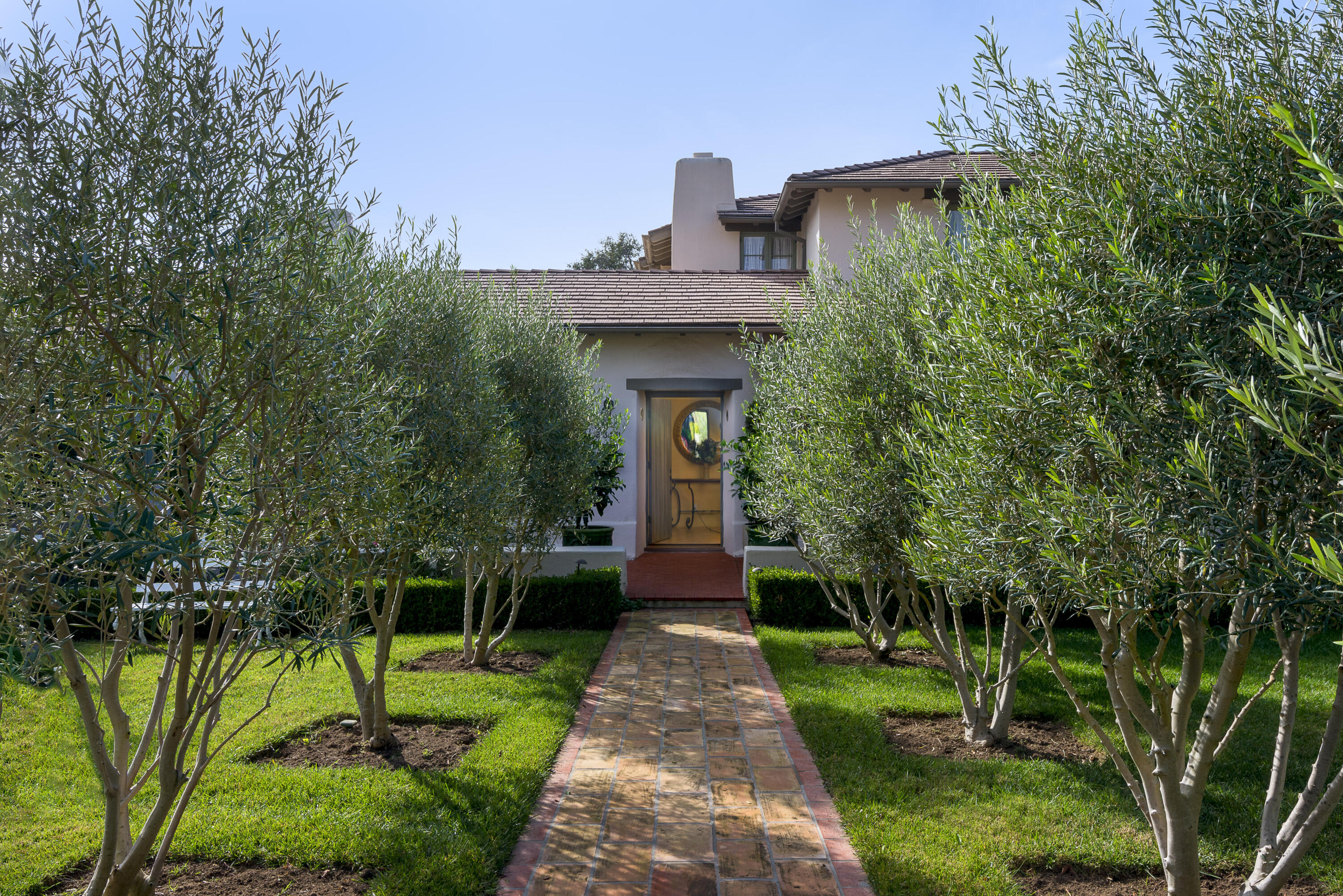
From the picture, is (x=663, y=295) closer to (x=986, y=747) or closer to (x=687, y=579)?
(x=687, y=579)

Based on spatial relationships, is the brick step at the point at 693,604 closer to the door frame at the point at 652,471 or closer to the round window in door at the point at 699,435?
the door frame at the point at 652,471

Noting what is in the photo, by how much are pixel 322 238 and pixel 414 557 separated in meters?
4.44

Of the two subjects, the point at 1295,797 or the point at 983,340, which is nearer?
the point at 983,340

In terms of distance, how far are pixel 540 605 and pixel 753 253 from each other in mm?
12873

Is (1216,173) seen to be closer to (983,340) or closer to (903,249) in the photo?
(983,340)

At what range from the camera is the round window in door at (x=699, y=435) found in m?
18.5

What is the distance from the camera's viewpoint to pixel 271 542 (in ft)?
11.9

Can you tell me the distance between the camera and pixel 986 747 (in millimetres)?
6770

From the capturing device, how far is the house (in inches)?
599

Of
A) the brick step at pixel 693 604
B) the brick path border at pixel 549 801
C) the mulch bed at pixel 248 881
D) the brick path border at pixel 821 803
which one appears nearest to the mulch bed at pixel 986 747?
the brick path border at pixel 821 803

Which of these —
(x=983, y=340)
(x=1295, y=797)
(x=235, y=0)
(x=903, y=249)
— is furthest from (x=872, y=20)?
(x=1295, y=797)

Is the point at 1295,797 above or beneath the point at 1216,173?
beneath

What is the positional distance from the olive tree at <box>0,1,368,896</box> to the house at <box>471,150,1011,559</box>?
9.20 m

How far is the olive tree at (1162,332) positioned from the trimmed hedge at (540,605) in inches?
317
